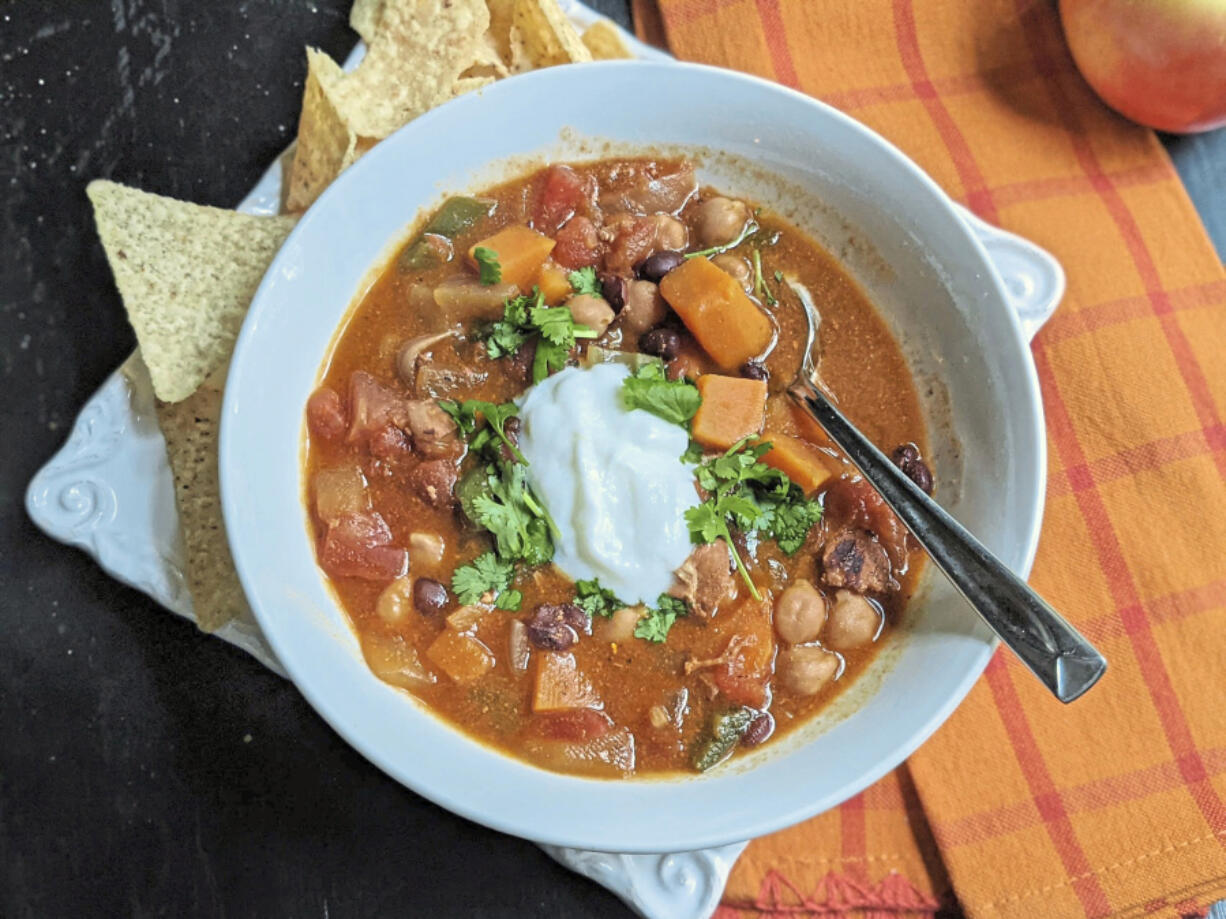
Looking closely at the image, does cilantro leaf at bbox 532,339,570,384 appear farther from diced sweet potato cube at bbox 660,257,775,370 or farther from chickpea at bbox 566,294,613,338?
diced sweet potato cube at bbox 660,257,775,370

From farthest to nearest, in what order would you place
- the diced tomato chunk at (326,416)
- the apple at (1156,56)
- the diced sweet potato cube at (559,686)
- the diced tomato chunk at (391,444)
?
the apple at (1156,56), the diced tomato chunk at (326,416), the diced tomato chunk at (391,444), the diced sweet potato cube at (559,686)

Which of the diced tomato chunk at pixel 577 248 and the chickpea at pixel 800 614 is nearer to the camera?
the chickpea at pixel 800 614

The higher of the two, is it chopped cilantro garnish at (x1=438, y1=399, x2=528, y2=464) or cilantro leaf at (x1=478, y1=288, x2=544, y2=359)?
cilantro leaf at (x1=478, y1=288, x2=544, y2=359)

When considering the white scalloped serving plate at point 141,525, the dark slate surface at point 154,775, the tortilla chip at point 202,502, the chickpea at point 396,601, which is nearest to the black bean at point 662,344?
the chickpea at point 396,601

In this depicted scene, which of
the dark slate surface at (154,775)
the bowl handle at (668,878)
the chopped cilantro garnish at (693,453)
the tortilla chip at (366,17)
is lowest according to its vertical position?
the bowl handle at (668,878)

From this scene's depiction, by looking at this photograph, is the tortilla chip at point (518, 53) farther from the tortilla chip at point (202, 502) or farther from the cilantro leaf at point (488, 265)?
the tortilla chip at point (202, 502)

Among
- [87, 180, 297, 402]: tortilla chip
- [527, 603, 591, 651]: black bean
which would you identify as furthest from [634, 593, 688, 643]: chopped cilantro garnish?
[87, 180, 297, 402]: tortilla chip

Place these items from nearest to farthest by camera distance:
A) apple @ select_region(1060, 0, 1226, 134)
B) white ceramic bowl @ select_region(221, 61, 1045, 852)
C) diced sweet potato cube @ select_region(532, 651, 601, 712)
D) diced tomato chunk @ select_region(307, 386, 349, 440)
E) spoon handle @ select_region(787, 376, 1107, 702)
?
spoon handle @ select_region(787, 376, 1107, 702), white ceramic bowl @ select_region(221, 61, 1045, 852), diced sweet potato cube @ select_region(532, 651, 601, 712), diced tomato chunk @ select_region(307, 386, 349, 440), apple @ select_region(1060, 0, 1226, 134)
